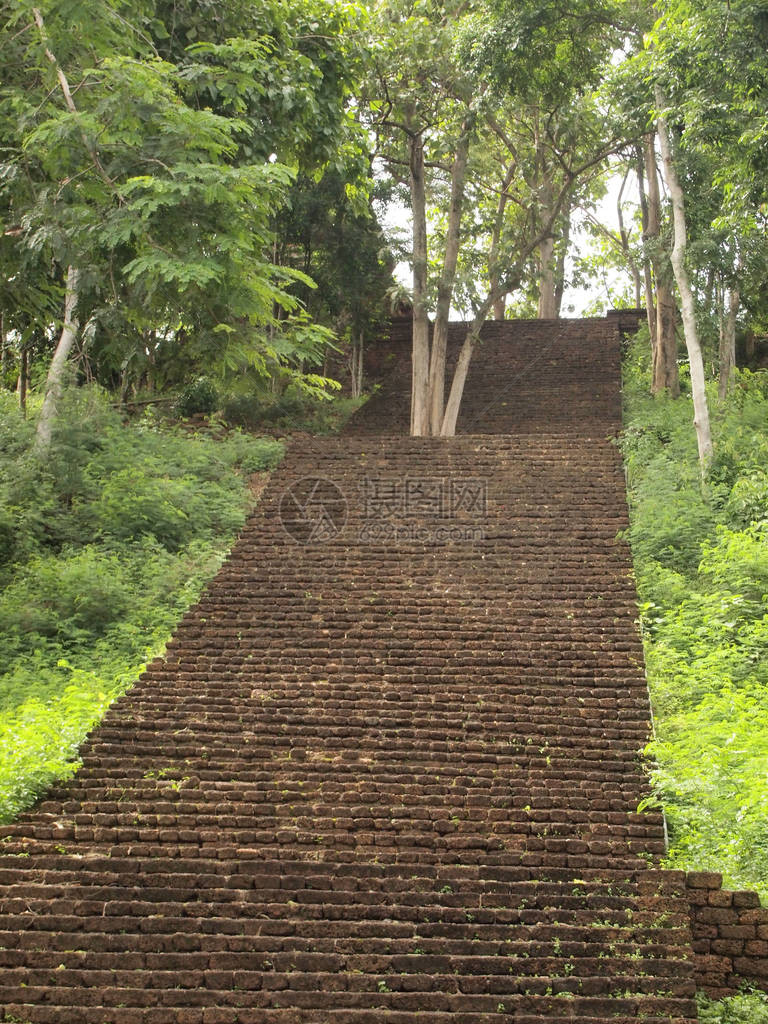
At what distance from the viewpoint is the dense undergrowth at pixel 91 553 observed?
9.30m

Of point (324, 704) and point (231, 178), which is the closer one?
point (231, 178)

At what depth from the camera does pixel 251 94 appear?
11250 millimetres

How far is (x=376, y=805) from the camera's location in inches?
302

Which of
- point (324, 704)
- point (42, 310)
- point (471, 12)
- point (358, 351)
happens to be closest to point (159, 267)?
point (42, 310)

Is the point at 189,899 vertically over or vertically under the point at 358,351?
under

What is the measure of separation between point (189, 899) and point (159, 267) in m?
4.15

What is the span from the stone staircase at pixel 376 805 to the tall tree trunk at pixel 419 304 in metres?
5.13

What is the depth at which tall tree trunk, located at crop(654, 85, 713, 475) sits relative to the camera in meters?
13.4

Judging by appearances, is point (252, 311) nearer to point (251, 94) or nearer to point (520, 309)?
point (251, 94)

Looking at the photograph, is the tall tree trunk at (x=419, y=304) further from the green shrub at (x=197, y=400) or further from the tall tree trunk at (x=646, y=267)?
the tall tree trunk at (x=646, y=267)

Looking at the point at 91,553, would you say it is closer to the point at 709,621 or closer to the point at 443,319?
the point at 709,621

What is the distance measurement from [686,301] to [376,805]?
8.69 meters
